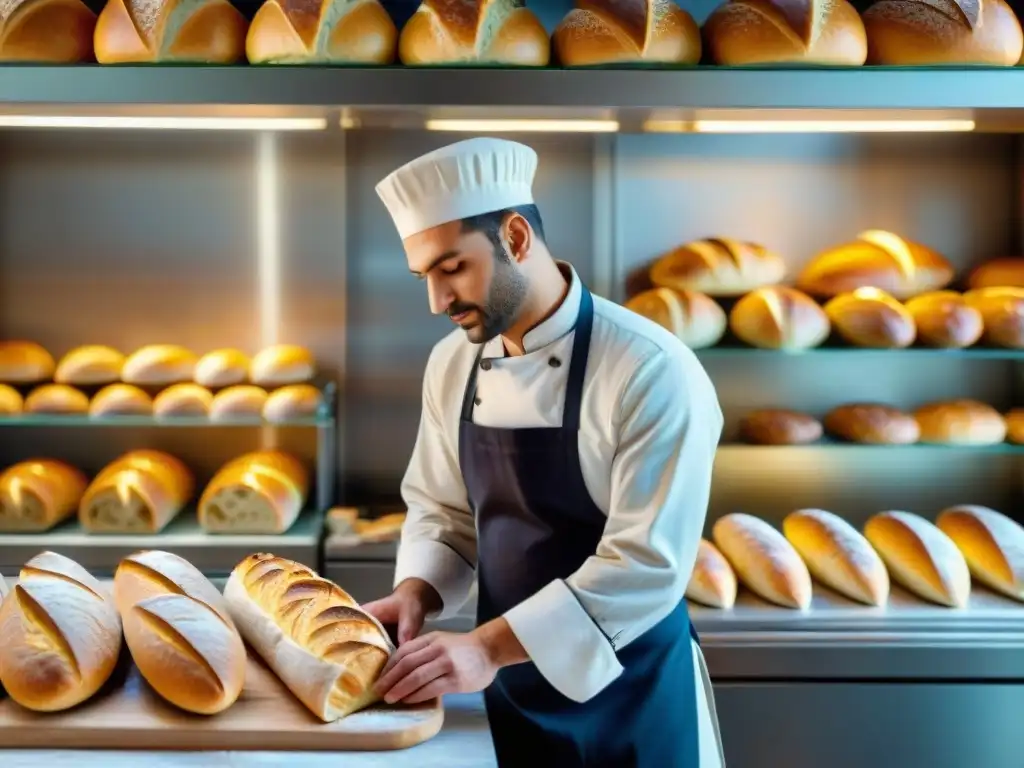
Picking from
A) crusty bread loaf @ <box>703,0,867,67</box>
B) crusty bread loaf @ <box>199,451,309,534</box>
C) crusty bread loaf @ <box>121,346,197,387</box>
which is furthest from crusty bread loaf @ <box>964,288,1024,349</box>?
crusty bread loaf @ <box>121,346,197,387</box>

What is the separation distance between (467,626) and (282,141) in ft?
4.62

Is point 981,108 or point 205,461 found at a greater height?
point 981,108

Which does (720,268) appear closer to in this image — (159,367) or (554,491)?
(554,491)

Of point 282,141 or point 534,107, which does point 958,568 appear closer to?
→ point 534,107

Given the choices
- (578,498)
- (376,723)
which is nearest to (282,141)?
(578,498)

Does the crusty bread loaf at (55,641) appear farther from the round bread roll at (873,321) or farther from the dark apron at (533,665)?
the round bread roll at (873,321)

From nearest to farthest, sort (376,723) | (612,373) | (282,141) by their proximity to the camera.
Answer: (376,723), (612,373), (282,141)

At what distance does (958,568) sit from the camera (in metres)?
2.30

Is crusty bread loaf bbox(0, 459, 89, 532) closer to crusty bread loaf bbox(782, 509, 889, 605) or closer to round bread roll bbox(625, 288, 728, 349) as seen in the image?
round bread roll bbox(625, 288, 728, 349)

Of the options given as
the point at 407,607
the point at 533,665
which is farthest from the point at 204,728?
the point at 533,665

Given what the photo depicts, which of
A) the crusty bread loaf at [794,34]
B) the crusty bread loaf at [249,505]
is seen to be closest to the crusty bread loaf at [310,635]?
the crusty bread loaf at [249,505]

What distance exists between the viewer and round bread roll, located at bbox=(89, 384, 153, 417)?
2.51 m

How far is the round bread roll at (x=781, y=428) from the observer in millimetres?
2580

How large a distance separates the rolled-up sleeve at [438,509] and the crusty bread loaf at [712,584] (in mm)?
688
